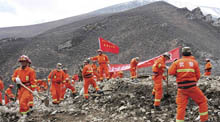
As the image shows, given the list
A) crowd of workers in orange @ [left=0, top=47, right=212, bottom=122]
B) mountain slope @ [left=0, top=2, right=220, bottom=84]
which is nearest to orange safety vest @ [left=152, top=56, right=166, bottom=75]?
crowd of workers in orange @ [left=0, top=47, right=212, bottom=122]

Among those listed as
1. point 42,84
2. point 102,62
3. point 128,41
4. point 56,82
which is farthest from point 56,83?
point 128,41

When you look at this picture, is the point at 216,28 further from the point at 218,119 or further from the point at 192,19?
the point at 218,119

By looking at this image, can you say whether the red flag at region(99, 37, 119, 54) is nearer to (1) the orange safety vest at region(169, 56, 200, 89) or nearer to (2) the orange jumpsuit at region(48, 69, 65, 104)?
(2) the orange jumpsuit at region(48, 69, 65, 104)

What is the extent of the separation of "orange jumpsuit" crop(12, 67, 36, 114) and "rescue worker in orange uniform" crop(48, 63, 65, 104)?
2.25 meters

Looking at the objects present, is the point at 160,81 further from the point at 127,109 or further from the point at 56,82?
the point at 56,82

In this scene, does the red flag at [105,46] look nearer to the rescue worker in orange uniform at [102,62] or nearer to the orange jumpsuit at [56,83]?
the rescue worker in orange uniform at [102,62]

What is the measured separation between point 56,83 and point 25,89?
2.56 m

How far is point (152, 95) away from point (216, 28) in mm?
41219

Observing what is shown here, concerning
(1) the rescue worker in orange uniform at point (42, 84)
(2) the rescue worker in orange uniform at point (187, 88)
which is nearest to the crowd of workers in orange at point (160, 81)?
(2) the rescue worker in orange uniform at point (187, 88)

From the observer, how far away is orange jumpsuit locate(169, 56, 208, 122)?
3.96 metres

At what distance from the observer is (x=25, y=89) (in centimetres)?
518

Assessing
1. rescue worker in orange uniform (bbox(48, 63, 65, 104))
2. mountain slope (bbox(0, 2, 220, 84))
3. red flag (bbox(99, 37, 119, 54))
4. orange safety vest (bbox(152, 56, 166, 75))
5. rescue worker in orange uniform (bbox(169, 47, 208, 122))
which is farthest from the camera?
mountain slope (bbox(0, 2, 220, 84))

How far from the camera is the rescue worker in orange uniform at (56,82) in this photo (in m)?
7.62

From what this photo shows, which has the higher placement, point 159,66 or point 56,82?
point 159,66
